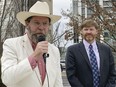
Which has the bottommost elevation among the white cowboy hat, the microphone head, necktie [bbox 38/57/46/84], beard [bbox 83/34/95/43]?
necktie [bbox 38/57/46/84]

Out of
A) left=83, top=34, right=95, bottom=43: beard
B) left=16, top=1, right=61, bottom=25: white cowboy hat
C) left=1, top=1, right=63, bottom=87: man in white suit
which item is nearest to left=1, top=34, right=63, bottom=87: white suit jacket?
left=1, top=1, right=63, bottom=87: man in white suit

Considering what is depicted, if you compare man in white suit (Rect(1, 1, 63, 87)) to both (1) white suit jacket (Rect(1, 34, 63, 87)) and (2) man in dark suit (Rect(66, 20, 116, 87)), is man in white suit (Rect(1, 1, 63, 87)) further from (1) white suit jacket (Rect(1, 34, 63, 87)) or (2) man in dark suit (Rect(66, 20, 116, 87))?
(2) man in dark suit (Rect(66, 20, 116, 87))

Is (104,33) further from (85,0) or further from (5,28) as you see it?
(5,28)

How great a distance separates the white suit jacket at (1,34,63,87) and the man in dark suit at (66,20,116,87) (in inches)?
60.1

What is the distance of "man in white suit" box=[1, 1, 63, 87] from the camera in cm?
264

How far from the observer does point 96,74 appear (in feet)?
15.0

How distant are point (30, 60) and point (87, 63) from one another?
6.76 ft

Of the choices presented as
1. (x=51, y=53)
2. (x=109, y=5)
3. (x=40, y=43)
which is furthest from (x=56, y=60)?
(x=109, y=5)

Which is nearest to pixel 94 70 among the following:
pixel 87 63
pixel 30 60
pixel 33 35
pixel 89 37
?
pixel 87 63

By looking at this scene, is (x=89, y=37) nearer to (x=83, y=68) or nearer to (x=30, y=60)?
(x=83, y=68)

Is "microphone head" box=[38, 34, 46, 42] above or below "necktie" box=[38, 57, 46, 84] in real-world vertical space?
above

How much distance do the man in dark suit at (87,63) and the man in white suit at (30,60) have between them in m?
1.54

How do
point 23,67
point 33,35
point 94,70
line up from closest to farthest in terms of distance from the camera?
point 23,67, point 33,35, point 94,70

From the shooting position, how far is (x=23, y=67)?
8.59 ft
